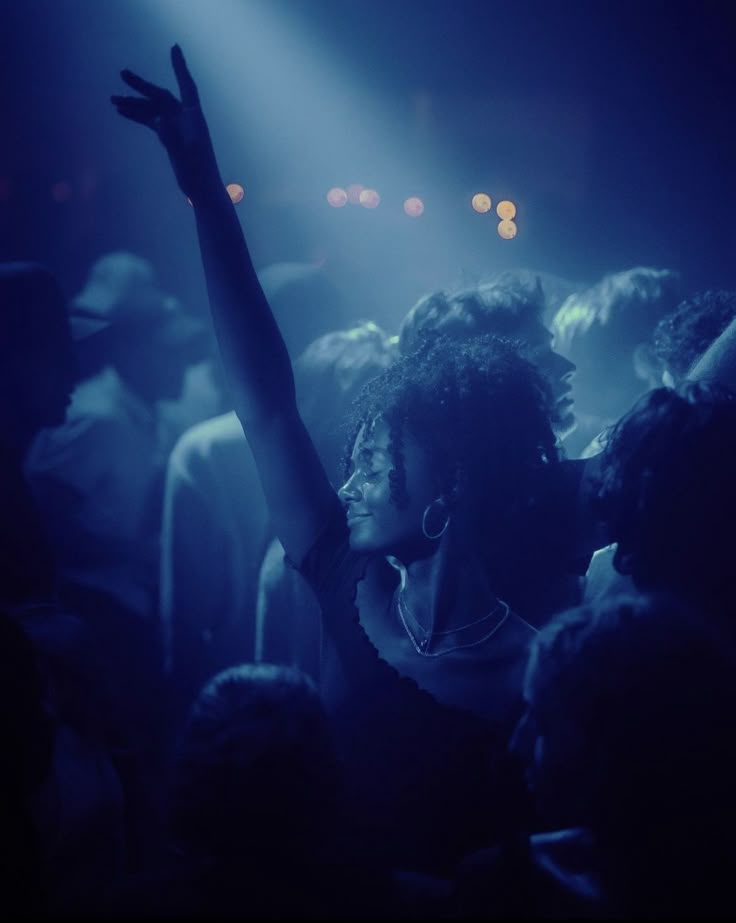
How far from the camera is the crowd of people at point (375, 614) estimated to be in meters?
1.01

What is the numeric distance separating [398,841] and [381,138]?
5.12m

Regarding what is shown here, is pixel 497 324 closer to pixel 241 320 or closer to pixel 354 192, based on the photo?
pixel 241 320

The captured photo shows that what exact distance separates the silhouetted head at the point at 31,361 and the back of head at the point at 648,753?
235 cm

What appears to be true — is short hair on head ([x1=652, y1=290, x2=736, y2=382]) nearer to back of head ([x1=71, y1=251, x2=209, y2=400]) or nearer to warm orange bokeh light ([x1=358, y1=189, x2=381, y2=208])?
back of head ([x1=71, y1=251, x2=209, y2=400])

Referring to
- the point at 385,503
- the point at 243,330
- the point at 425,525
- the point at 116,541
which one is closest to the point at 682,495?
the point at 425,525

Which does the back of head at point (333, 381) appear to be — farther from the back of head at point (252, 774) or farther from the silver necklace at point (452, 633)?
the back of head at point (252, 774)

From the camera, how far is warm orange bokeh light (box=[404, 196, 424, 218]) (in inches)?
209

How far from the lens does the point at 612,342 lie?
2885mm

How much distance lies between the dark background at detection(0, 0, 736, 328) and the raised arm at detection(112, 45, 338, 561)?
7.13 ft

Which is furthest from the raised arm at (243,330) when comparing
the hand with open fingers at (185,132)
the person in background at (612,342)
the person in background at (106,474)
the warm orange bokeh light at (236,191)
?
the warm orange bokeh light at (236,191)

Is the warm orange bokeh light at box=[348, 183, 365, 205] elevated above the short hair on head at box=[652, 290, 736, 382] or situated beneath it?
elevated above

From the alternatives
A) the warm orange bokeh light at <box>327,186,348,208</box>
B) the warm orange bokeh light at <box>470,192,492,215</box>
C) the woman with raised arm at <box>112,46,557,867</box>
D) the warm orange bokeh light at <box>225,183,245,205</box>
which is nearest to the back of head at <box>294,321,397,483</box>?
the woman with raised arm at <box>112,46,557,867</box>

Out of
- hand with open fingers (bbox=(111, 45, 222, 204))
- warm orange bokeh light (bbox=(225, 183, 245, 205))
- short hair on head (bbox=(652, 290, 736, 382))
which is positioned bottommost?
short hair on head (bbox=(652, 290, 736, 382))

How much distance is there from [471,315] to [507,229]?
11.7ft
